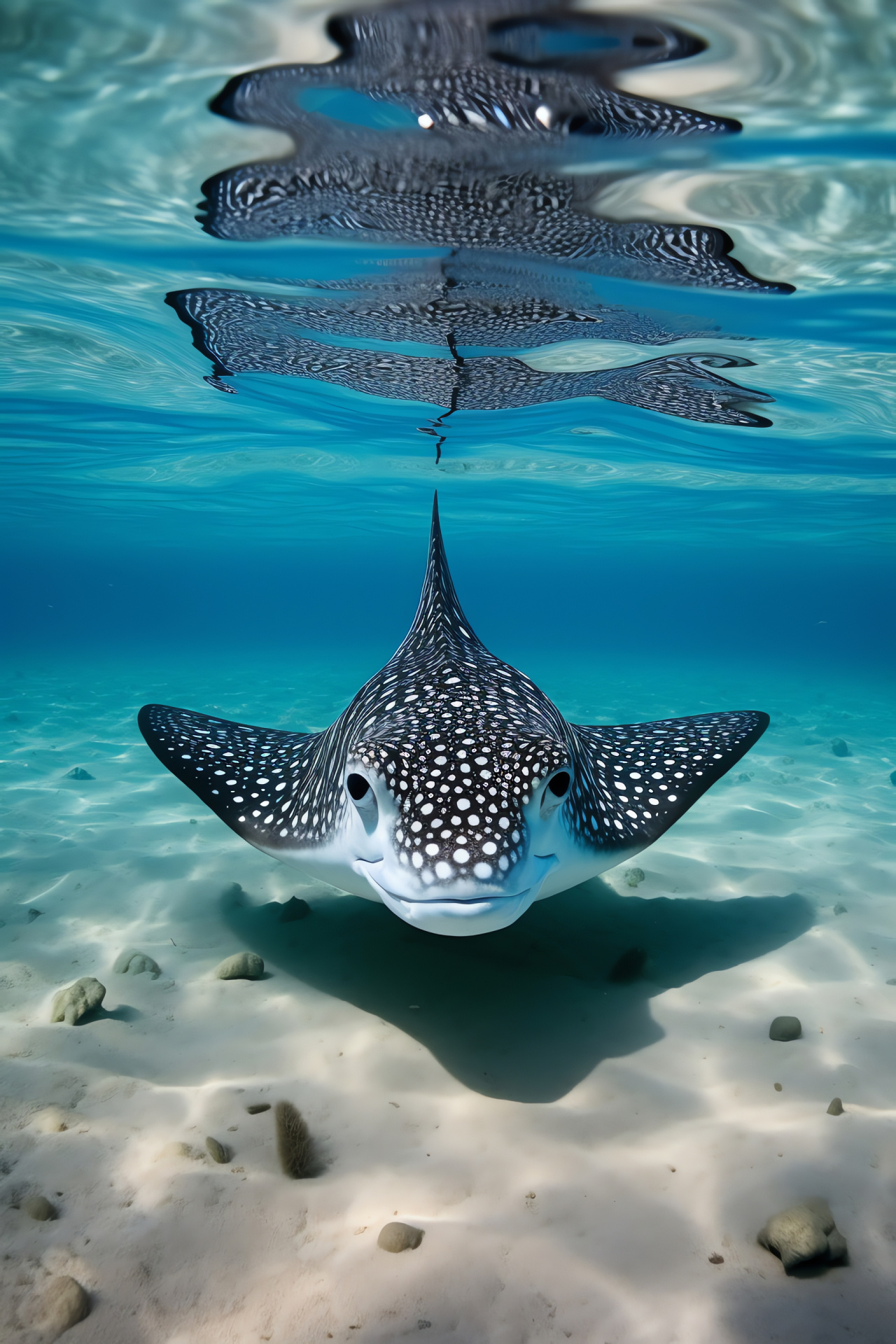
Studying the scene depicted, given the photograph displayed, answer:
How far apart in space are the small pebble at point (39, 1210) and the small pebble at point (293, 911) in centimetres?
306

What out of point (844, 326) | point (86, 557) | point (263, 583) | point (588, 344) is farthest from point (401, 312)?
point (263, 583)

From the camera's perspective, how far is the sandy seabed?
2746 mm

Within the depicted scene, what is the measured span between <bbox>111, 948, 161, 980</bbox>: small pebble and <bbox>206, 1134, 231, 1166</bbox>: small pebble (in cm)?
201

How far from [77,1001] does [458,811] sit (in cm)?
310

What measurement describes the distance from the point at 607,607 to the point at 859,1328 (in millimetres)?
165010

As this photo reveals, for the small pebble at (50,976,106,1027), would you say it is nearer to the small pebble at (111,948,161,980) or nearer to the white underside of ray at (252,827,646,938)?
the small pebble at (111,948,161,980)

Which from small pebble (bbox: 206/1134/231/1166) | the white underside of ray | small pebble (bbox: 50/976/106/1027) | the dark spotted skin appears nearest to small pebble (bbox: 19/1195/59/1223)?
small pebble (bbox: 206/1134/231/1166)

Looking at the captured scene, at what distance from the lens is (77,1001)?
182 inches

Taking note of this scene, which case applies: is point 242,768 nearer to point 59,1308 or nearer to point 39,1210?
point 39,1210

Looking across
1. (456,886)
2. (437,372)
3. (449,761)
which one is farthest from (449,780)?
(437,372)

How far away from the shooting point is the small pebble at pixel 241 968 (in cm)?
521

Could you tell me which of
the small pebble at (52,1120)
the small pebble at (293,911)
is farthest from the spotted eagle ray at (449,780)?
the small pebble at (52,1120)

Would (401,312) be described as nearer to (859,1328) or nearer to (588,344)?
(588,344)

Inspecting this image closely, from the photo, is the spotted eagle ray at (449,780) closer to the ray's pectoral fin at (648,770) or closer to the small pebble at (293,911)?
the ray's pectoral fin at (648,770)
